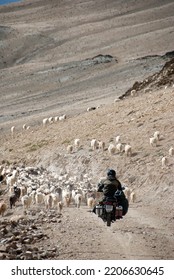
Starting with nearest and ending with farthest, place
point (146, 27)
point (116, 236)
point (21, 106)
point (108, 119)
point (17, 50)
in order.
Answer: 1. point (116, 236)
2. point (108, 119)
3. point (21, 106)
4. point (146, 27)
5. point (17, 50)

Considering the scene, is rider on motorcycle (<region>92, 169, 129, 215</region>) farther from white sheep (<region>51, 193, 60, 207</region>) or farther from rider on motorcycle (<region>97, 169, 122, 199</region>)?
white sheep (<region>51, 193, 60, 207</region>)

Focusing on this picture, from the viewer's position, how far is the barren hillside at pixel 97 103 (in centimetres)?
1452

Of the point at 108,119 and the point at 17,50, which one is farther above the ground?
the point at 17,50

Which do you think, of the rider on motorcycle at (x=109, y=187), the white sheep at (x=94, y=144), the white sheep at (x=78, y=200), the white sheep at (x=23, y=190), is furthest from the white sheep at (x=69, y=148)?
the rider on motorcycle at (x=109, y=187)

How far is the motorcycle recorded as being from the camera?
43.4 ft

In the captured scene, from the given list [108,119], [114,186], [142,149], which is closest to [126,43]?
[108,119]

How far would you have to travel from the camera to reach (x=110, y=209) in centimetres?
1321

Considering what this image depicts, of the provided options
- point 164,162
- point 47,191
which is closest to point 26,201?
point 47,191

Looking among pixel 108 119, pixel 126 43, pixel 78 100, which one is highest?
pixel 126 43

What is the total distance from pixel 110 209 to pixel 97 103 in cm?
3094

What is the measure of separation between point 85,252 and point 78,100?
41545 mm

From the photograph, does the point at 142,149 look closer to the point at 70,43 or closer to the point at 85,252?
the point at 85,252

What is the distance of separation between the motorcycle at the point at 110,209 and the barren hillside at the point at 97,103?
0.39m

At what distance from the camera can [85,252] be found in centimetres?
1204
